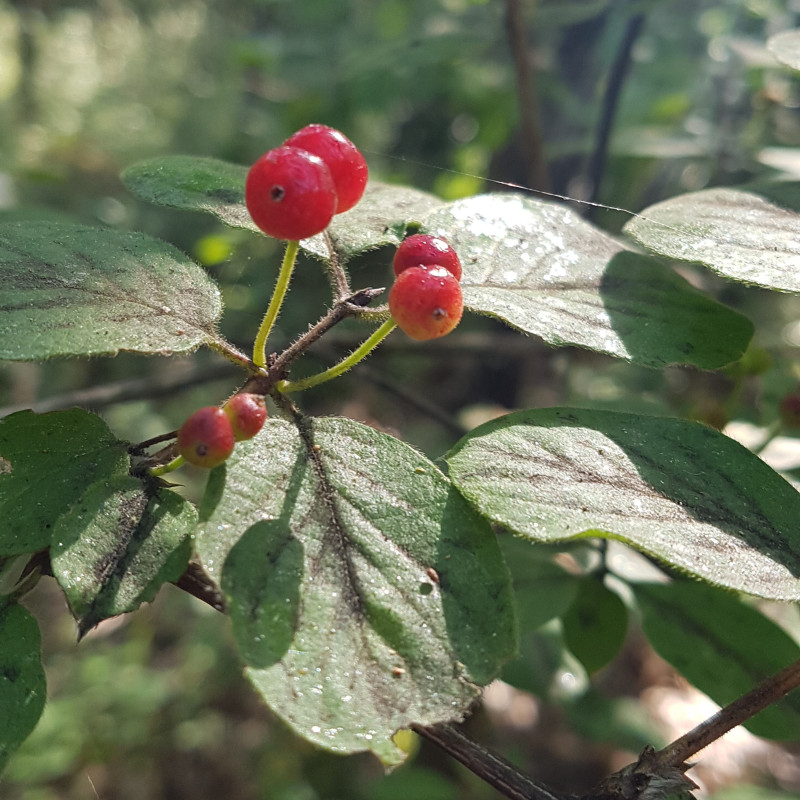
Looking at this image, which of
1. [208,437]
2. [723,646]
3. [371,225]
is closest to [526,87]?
[371,225]

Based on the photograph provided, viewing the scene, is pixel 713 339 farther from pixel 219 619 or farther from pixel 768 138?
pixel 219 619

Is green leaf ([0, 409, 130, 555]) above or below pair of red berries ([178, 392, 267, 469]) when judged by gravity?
below

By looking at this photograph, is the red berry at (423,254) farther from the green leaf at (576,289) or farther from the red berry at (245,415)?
the red berry at (245,415)

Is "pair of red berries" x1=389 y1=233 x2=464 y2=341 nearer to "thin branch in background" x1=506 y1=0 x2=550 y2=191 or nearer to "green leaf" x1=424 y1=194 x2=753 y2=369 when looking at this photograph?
"green leaf" x1=424 y1=194 x2=753 y2=369

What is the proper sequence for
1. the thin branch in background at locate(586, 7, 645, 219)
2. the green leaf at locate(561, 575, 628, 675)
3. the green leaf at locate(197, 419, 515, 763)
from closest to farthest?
the green leaf at locate(197, 419, 515, 763) → the green leaf at locate(561, 575, 628, 675) → the thin branch in background at locate(586, 7, 645, 219)

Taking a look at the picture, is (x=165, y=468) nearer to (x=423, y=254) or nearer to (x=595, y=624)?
(x=423, y=254)

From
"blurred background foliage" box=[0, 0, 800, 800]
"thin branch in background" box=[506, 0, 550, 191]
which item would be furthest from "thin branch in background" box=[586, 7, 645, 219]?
"thin branch in background" box=[506, 0, 550, 191]
